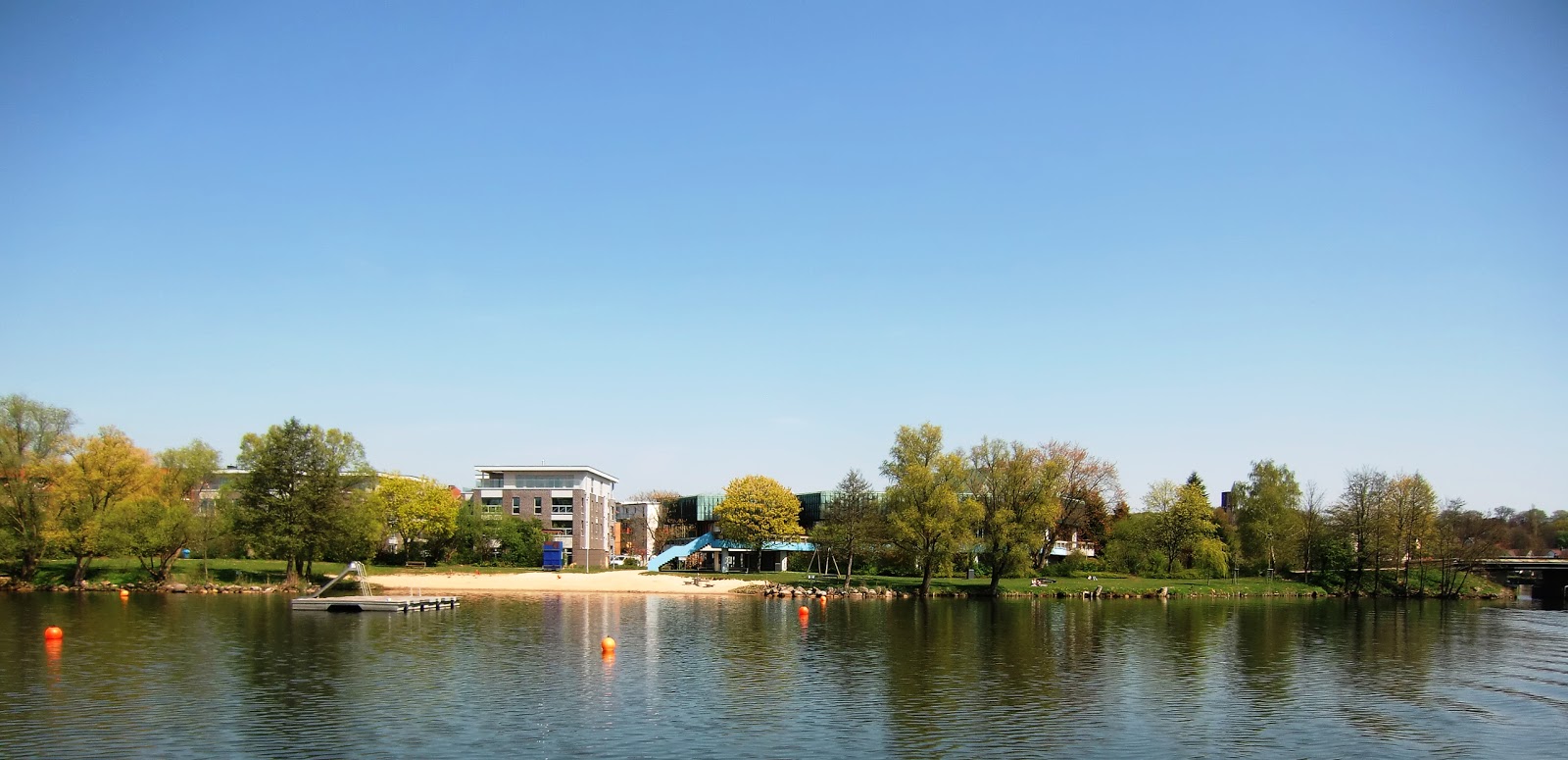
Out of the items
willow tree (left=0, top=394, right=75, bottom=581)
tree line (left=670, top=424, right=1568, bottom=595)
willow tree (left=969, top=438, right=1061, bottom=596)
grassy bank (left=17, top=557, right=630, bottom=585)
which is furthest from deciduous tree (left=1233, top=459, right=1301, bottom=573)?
willow tree (left=0, top=394, right=75, bottom=581)

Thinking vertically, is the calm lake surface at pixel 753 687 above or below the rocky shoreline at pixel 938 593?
above

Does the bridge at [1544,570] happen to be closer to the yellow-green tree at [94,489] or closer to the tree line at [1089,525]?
the tree line at [1089,525]

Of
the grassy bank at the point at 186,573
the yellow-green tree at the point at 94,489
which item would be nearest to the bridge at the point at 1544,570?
the grassy bank at the point at 186,573

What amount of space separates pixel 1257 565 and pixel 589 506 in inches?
3251

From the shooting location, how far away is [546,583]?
319ft

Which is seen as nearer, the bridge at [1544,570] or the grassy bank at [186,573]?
the grassy bank at [186,573]

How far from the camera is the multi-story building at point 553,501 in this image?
126812mm

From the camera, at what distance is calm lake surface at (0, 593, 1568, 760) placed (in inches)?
1083

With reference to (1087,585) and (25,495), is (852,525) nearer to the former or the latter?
(1087,585)

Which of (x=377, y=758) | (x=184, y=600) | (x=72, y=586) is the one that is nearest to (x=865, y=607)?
(x=184, y=600)

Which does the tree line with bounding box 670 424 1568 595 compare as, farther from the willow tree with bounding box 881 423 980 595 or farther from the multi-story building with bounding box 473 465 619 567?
the multi-story building with bounding box 473 465 619 567

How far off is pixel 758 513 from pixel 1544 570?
98.1 meters

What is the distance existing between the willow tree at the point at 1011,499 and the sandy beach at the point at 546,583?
24.3 metres

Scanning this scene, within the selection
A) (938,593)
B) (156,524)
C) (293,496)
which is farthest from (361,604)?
(938,593)
